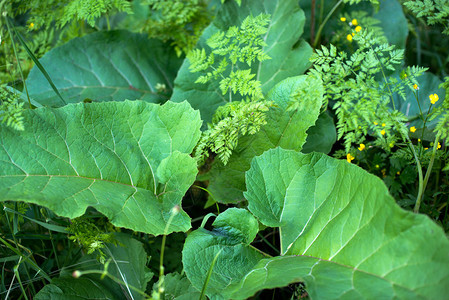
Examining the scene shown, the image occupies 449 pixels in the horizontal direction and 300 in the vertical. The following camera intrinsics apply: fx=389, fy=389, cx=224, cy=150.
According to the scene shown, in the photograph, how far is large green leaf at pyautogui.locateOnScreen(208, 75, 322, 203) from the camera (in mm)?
1871

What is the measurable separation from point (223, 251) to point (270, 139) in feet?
2.04

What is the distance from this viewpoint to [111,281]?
179cm

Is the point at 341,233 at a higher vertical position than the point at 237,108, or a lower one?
lower

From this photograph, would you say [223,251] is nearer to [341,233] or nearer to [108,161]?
[341,233]

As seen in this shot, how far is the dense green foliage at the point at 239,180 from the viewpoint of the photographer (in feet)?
4.43

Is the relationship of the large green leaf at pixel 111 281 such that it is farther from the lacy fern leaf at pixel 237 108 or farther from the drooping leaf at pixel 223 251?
the lacy fern leaf at pixel 237 108

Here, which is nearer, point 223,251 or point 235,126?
point 223,251

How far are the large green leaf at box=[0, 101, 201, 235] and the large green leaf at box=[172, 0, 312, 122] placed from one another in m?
0.44

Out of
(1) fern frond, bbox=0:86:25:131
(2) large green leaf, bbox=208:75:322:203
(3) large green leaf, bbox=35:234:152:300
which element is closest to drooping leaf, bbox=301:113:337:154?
(2) large green leaf, bbox=208:75:322:203

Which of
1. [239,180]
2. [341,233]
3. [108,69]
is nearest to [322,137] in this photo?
[239,180]

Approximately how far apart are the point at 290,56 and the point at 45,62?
161 cm

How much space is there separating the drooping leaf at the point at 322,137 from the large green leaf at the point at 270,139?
0.28 meters

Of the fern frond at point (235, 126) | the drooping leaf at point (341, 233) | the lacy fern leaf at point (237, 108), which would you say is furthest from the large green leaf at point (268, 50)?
the drooping leaf at point (341, 233)

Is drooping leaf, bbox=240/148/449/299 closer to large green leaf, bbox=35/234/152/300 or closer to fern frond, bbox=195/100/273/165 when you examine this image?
fern frond, bbox=195/100/273/165
